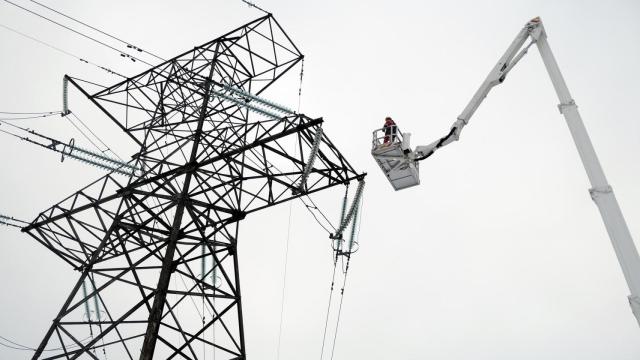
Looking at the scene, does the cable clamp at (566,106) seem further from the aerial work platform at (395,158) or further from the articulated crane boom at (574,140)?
the aerial work platform at (395,158)

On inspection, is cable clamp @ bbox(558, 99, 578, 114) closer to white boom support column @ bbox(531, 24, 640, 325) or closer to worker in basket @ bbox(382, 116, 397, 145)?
white boom support column @ bbox(531, 24, 640, 325)

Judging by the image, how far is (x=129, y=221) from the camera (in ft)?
40.5

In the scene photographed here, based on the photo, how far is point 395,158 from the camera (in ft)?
39.3

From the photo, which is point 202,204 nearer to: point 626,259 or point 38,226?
point 38,226

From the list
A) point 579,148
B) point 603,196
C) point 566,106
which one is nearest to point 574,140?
point 579,148

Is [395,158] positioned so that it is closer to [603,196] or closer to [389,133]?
[389,133]

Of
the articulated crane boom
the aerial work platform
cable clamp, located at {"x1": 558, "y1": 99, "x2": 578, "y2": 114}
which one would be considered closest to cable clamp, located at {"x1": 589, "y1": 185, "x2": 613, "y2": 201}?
the articulated crane boom

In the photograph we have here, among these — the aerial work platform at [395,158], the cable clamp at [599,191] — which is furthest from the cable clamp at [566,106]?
the aerial work platform at [395,158]

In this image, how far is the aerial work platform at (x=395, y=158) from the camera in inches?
469

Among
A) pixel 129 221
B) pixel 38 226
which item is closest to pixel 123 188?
pixel 129 221

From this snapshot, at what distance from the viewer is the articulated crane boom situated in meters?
7.71

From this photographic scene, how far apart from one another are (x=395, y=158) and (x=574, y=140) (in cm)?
427

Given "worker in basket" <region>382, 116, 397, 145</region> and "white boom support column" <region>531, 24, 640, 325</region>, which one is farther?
"worker in basket" <region>382, 116, 397, 145</region>

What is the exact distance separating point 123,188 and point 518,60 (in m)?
10.8
